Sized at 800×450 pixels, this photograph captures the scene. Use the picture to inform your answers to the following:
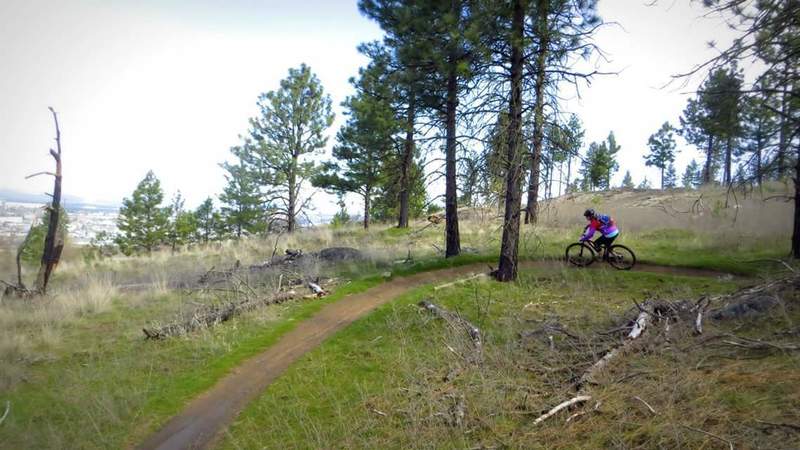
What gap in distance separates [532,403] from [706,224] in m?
19.2

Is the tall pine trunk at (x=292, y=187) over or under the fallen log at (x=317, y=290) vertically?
over

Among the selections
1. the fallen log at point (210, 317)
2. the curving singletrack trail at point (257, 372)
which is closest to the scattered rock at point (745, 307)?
the curving singletrack trail at point (257, 372)

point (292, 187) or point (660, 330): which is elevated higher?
point (292, 187)

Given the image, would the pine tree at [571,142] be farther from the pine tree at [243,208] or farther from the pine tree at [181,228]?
A: the pine tree at [181,228]

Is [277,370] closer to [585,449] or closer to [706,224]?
[585,449]

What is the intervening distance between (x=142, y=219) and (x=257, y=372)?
3876 centimetres

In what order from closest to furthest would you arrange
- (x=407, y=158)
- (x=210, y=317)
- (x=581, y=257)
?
(x=210, y=317), (x=581, y=257), (x=407, y=158)

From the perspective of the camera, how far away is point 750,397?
369 centimetres

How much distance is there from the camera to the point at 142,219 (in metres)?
38.2

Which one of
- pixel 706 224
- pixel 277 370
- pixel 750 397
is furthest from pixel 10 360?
pixel 706 224

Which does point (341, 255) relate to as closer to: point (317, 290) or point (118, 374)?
point (317, 290)

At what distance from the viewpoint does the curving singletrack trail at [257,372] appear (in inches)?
197

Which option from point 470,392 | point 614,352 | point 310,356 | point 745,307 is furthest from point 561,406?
point 310,356

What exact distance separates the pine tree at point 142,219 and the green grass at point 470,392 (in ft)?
124
